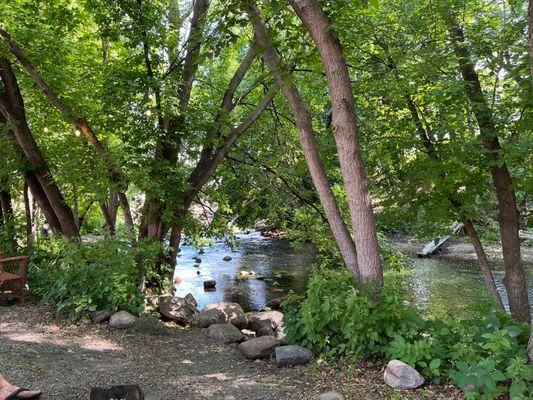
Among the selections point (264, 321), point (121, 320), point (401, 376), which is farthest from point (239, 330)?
point (401, 376)

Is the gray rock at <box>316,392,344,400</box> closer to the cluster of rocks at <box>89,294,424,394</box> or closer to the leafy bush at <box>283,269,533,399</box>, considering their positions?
the cluster of rocks at <box>89,294,424,394</box>

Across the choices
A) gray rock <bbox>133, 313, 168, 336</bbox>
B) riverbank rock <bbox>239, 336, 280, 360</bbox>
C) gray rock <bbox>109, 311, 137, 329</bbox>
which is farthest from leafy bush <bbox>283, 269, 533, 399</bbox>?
gray rock <bbox>109, 311, 137, 329</bbox>

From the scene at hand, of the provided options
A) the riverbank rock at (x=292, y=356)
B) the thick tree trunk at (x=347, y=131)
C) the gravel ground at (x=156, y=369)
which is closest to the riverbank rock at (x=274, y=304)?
the gravel ground at (x=156, y=369)

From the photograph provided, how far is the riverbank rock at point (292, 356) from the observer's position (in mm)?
4609

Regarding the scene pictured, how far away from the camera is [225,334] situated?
20.7 feet

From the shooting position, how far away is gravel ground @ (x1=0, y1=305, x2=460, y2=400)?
395 cm

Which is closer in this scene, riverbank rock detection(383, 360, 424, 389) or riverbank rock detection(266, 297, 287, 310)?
riverbank rock detection(383, 360, 424, 389)

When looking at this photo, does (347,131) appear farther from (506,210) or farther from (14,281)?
(14,281)

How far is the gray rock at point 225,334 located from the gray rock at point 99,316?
1445 millimetres

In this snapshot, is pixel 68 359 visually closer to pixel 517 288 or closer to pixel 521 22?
pixel 517 288

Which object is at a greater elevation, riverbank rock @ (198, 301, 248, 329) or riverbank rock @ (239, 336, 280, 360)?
riverbank rock @ (239, 336, 280, 360)

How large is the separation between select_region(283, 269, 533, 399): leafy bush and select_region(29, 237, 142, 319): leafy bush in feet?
9.54

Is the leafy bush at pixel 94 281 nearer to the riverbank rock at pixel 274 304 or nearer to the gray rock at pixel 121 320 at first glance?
the gray rock at pixel 121 320

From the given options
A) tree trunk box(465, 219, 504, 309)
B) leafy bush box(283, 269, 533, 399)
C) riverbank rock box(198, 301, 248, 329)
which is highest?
tree trunk box(465, 219, 504, 309)
